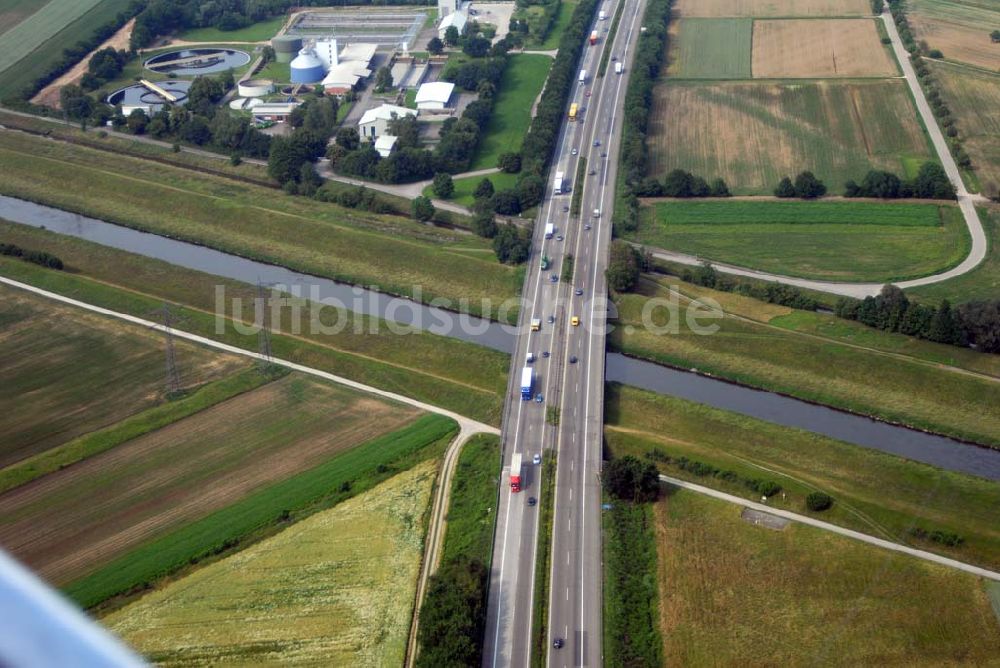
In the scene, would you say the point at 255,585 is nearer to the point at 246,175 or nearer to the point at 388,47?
the point at 246,175

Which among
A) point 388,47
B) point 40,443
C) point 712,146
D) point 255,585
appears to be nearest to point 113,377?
point 40,443

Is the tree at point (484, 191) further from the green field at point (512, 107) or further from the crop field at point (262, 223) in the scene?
the green field at point (512, 107)

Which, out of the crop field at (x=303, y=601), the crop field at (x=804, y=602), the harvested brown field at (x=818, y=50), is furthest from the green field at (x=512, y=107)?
the crop field at (x=804, y=602)

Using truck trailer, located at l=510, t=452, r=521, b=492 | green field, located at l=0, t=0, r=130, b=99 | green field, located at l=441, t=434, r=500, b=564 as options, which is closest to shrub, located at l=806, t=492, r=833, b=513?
truck trailer, located at l=510, t=452, r=521, b=492

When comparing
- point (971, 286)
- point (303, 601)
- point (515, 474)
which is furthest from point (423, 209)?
point (971, 286)

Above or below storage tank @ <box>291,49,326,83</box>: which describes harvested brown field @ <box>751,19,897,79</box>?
above

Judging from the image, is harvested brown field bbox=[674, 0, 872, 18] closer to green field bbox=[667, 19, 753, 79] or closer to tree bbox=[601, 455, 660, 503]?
green field bbox=[667, 19, 753, 79]

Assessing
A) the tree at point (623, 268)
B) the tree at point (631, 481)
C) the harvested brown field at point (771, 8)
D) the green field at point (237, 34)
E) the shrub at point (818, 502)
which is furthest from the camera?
the harvested brown field at point (771, 8)
